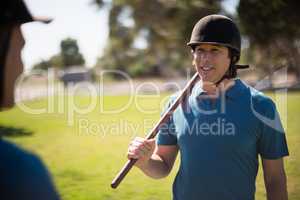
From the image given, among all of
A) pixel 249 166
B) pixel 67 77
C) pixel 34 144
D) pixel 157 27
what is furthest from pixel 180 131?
pixel 67 77

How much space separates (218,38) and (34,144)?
320 inches

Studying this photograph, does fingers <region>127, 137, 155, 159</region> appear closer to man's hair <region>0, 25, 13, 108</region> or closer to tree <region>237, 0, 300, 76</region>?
man's hair <region>0, 25, 13, 108</region>

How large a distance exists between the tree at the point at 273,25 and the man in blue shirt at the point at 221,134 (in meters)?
5.77

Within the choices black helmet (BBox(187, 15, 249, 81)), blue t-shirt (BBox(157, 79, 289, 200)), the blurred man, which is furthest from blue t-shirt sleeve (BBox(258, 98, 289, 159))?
the blurred man

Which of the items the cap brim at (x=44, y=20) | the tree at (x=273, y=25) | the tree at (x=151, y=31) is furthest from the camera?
the tree at (x=151, y=31)

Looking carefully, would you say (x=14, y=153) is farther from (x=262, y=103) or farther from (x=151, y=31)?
(x=151, y=31)

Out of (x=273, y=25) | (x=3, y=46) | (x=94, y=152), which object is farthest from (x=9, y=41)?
(x=273, y=25)

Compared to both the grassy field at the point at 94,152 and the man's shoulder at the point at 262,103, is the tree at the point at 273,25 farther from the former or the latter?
the man's shoulder at the point at 262,103

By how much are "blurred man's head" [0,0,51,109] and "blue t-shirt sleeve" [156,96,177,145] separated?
51.1 inches

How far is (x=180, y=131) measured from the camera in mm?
2273

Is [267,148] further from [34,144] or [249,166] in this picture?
[34,144]

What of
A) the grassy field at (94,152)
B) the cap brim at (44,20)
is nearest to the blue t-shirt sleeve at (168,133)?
the grassy field at (94,152)

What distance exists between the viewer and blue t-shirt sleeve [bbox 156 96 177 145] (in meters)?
2.39

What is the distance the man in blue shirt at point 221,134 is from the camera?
2098mm
